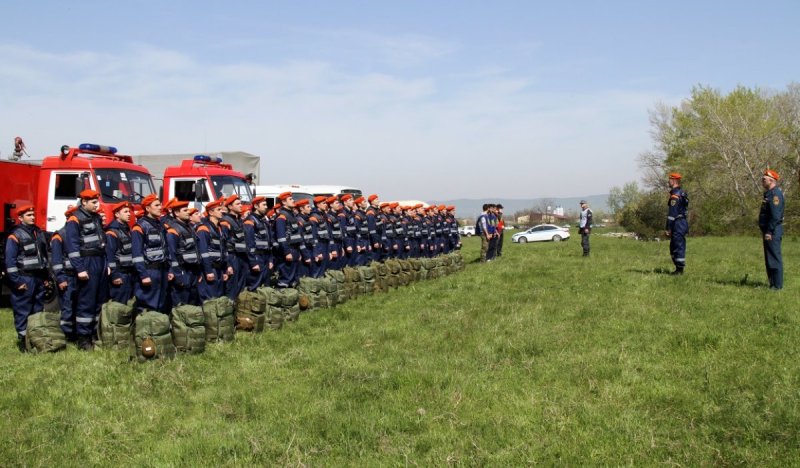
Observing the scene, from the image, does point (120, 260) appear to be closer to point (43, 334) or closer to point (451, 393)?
point (43, 334)

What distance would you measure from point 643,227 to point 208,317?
41.6 metres

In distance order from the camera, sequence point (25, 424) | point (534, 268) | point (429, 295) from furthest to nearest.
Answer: point (534, 268)
point (429, 295)
point (25, 424)

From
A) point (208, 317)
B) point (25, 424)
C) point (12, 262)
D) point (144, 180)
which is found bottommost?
point (25, 424)

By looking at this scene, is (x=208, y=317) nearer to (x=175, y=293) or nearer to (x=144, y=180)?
(x=175, y=293)

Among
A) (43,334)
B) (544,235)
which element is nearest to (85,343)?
(43,334)

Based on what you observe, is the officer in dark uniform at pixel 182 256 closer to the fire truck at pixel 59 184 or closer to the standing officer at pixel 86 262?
the standing officer at pixel 86 262

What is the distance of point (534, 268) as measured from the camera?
56.8ft

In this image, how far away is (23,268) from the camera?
9.59m

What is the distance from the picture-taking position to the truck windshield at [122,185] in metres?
14.2

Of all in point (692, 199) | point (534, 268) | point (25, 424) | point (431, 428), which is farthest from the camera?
point (692, 199)

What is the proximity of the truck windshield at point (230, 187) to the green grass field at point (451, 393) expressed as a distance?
24.9 feet

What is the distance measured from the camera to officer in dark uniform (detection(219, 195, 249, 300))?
11.3 meters

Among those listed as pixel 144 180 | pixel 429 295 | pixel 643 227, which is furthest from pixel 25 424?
pixel 643 227

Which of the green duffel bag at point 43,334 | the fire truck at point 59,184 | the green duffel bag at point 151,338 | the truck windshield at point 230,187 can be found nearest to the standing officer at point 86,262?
the green duffel bag at point 43,334
